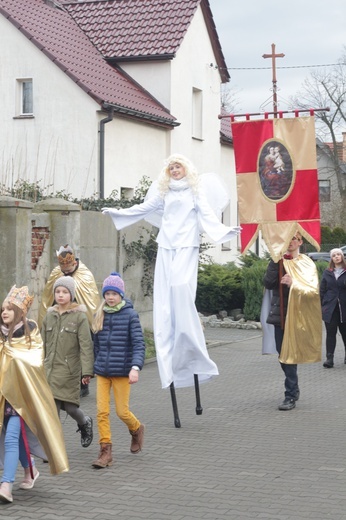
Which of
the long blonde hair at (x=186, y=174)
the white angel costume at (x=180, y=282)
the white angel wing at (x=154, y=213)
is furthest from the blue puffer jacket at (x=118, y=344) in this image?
the white angel wing at (x=154, y=213)

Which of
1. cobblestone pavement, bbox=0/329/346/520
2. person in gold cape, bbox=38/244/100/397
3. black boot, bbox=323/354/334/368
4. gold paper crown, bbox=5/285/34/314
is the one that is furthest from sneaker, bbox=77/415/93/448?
black boot, bbox=323/354/334/368

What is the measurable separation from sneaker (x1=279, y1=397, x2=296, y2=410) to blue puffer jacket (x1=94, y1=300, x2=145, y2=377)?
3.09 meters

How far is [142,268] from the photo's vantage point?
16.8 meters

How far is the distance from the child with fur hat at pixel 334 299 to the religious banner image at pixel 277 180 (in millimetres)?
4306

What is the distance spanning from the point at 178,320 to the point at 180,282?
366 mm

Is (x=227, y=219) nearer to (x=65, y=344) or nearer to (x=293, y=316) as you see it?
(x=293, y=316)

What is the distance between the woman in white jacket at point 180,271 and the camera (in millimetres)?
9742

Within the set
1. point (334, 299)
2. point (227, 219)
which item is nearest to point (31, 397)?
point (334, 299)

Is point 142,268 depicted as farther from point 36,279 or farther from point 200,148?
point 200,148

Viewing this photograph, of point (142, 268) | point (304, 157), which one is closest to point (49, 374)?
point (304, 157)

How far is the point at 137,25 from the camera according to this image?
28359 millimetres

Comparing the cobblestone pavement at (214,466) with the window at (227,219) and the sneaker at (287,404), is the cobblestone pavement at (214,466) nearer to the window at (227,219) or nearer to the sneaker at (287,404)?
the sneaker at (287,404)

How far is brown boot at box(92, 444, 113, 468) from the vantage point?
7781 mm

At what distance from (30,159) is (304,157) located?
15.2 m
